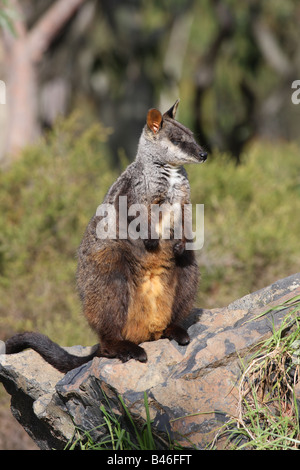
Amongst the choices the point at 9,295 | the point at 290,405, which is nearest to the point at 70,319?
the point at 9,295

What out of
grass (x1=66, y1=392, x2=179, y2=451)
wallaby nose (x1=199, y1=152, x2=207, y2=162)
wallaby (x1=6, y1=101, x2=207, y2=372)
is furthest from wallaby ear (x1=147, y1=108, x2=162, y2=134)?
grass (x1=66, y1=392, x2=179, y2=451)

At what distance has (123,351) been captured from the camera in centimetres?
449

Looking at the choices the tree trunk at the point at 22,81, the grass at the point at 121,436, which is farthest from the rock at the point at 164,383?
the tree trunk at the point at 22,81

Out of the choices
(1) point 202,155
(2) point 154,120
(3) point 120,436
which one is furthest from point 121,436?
(2) point 154,120

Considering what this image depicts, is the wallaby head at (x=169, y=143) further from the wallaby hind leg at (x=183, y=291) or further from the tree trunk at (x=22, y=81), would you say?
the tree trunk at (x=22, y=81)

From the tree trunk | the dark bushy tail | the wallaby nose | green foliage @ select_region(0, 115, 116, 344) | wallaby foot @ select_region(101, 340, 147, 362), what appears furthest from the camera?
the tree trunk

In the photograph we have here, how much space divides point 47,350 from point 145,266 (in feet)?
3.51

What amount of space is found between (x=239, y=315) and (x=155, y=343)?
651 mm

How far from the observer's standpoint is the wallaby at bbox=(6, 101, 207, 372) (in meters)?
4.62

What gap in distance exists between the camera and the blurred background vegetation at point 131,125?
8.57 meters

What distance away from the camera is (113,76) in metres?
17.1

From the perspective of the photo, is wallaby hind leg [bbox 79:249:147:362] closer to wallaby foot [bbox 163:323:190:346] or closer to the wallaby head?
wallaby foot [bbox 163:323:190:346]

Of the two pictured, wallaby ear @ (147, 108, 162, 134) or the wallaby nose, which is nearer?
the wallaby nose
